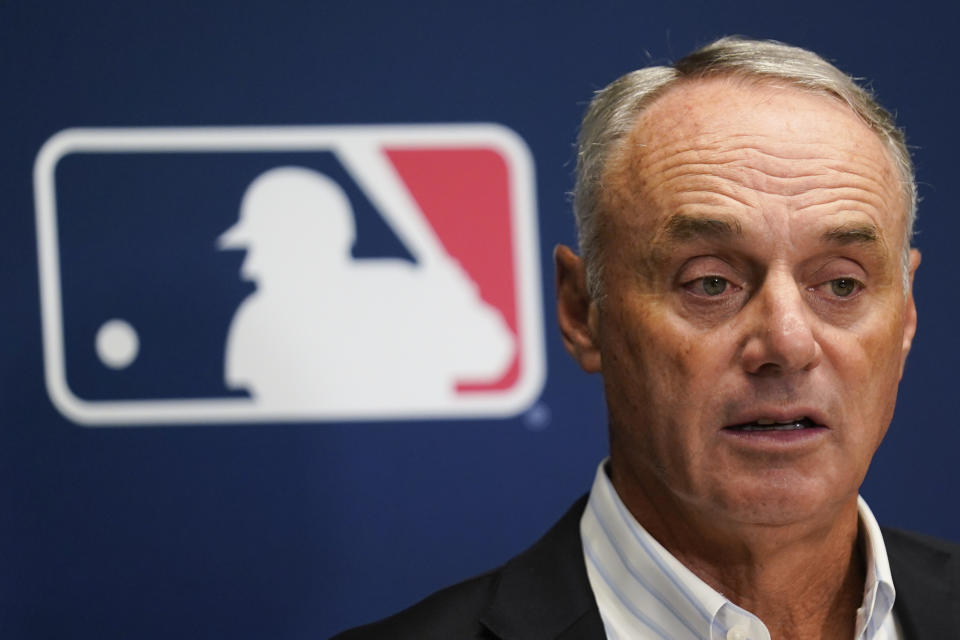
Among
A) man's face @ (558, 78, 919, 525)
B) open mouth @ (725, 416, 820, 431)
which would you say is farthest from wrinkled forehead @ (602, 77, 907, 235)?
open mouth @ (725, 416, 820, 431)

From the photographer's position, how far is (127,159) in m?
2.09

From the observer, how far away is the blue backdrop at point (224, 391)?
206 centimetres

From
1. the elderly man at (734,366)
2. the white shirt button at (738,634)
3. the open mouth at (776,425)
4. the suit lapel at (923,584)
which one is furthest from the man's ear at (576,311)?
the suit lapel at (923,584)

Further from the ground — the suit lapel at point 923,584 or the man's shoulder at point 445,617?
the man's shoulder at point 445,617

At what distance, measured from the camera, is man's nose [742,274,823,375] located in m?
1.52

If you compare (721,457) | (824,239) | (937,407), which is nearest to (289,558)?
(721,457)

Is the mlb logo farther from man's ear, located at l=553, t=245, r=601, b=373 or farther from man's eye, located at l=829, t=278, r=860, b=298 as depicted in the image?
man's eye, located at l=829, t=278, r=860, b=298

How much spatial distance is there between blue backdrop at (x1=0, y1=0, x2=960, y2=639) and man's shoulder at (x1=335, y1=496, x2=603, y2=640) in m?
0.35

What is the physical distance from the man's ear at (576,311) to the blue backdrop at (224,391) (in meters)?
0.30

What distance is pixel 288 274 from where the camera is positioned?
212cm

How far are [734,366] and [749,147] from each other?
28 centimetres

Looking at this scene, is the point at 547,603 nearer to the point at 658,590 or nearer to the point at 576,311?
the point at 658,590

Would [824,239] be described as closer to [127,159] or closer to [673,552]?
[673,552]

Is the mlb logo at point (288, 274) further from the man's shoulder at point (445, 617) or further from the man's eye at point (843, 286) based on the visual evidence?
the man's eye at point (843, 286)
